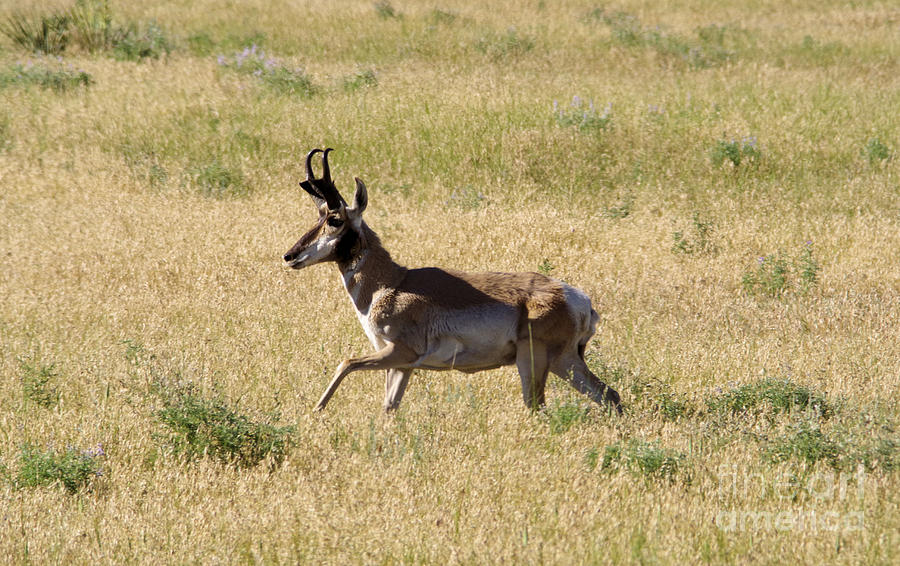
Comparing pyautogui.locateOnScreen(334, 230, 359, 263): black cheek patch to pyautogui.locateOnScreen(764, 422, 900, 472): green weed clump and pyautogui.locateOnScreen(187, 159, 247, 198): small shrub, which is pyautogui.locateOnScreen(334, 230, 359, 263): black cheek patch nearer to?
pyautogui.locateOnScreen(764, 422, 900, 472): green weed clump

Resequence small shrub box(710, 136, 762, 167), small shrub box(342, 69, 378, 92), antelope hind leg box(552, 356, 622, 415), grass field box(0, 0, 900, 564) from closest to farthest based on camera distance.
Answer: grass field box(0, 0, 900, 564) → antelope hind leg box(552, 356, 622, 415) → small shrub box(710, 136, 762, 167) → small shrub box(342, 69, 378, 92)

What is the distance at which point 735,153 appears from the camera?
15297mm

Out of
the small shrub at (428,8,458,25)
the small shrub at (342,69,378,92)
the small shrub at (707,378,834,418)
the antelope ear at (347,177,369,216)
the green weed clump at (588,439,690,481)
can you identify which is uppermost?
the antelope ear at (347,177,369,216)

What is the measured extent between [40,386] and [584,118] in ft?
34.4

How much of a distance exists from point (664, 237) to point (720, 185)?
258cm

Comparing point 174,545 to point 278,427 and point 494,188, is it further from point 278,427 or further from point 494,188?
point 494,188

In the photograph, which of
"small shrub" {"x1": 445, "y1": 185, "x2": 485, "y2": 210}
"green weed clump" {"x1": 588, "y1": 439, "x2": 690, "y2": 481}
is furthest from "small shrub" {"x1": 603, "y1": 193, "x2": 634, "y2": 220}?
"green weed clump" {"x1": 588, "y1": 439, "x2": 690, "y2": 481}

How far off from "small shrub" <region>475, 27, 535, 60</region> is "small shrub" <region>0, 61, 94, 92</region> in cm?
821

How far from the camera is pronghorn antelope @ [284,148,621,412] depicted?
7387 mm

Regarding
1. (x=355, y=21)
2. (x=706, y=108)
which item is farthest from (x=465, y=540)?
(x=355, y=21)

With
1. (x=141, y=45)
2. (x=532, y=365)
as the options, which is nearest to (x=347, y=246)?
(x=532, y=365)

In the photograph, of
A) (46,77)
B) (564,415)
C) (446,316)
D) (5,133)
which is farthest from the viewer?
(46,77)

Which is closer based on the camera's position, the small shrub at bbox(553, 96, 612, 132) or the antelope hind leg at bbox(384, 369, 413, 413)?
the antelope hind leg at bbox(384, 369, 413, 413)

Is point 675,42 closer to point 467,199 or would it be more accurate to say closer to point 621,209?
point 621,209
